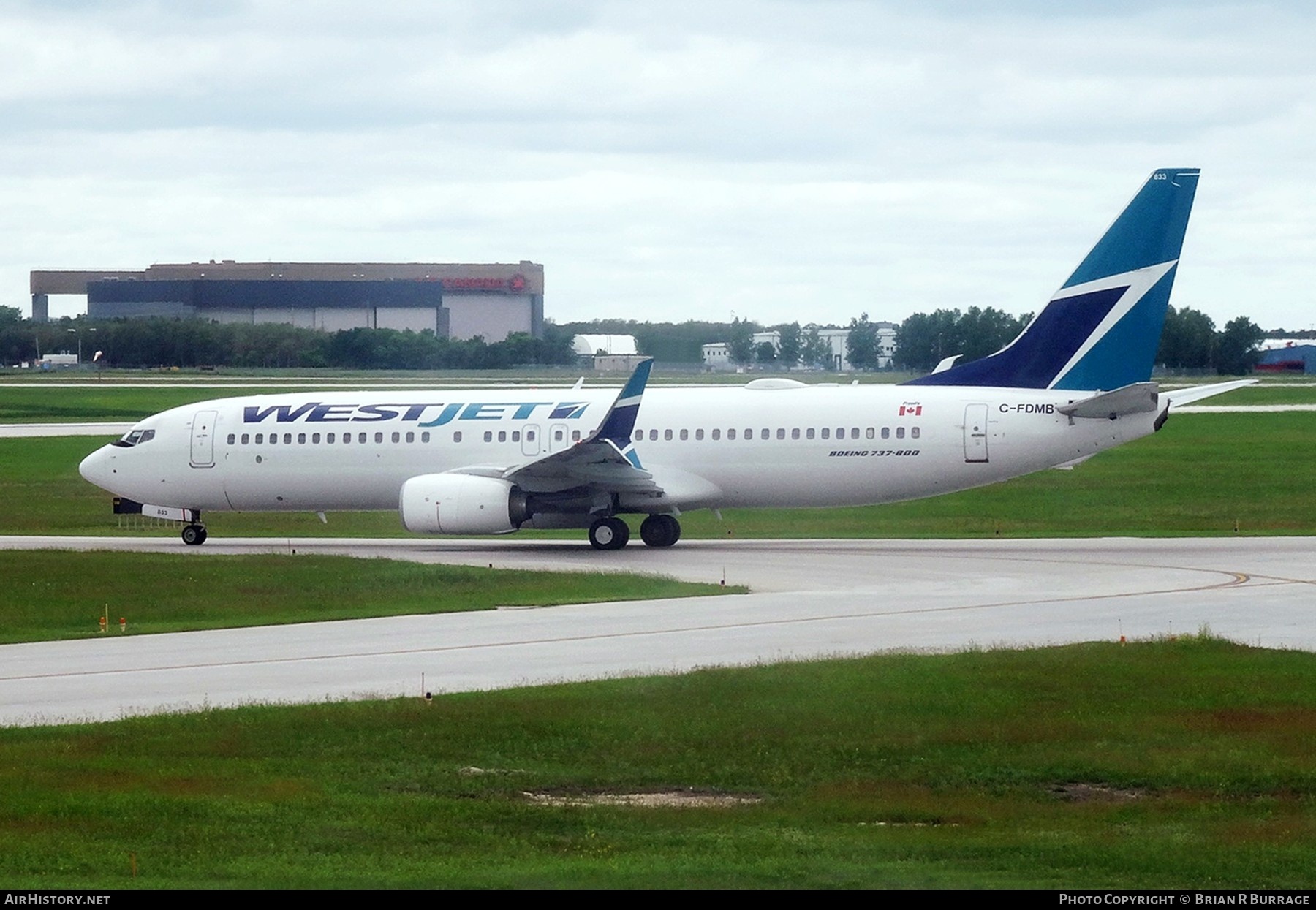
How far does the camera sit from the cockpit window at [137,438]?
41.9 meters

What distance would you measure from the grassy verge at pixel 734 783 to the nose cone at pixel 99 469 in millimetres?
25394

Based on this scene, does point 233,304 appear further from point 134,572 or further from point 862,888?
point 862,888

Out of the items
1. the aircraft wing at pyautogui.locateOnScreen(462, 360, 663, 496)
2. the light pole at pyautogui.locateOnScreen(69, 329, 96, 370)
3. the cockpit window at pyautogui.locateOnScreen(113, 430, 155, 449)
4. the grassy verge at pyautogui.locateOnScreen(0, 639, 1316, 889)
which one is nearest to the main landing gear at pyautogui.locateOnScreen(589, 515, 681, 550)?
the aircraft wing at pyautogui.locateOnScreen(462, 360, 663, 496)

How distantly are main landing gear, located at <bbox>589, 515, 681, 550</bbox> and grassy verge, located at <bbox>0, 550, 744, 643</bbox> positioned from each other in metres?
5.85

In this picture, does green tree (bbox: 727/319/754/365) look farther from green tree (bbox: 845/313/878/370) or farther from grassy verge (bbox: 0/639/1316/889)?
grassy verge (bbox: 0/639/1316/889)

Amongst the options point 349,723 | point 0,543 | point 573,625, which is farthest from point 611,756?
point 0,543

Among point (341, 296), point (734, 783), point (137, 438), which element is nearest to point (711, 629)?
point (734, 783)

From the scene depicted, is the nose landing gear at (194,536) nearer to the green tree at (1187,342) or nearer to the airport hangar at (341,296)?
the green tree at (1187,342)

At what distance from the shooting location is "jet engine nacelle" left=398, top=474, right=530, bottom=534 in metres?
37.0

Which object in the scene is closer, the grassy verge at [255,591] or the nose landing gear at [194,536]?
the grassy verge at [255,591]

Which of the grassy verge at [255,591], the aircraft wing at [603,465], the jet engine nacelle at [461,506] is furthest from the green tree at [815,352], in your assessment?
the grassy verge at [255,591]

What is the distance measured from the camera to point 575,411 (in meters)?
39.6

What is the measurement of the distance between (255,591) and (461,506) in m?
7.72

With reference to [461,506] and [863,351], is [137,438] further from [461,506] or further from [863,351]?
[863,351]
